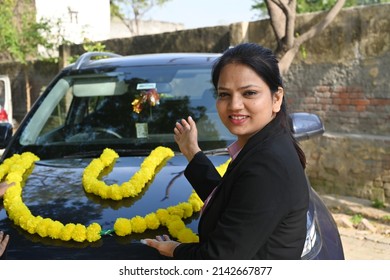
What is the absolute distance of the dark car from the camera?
6.01ft

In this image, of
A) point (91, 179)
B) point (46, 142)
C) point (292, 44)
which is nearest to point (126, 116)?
point (46, 142)

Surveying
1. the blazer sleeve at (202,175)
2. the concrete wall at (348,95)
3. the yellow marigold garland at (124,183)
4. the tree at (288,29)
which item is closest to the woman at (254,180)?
the blazer sleeve at (202,175)

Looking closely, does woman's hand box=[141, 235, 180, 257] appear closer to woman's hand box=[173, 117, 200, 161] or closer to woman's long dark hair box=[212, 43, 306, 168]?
woman's hand box=[173, 117, 200, 161]

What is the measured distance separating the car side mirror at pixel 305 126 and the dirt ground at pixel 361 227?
62.5 inches

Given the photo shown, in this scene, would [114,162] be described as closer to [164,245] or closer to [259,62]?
[164,245]

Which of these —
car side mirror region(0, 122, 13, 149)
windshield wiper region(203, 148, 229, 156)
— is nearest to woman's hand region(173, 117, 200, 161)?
windshield wiper region(203, 148, 229, 156)

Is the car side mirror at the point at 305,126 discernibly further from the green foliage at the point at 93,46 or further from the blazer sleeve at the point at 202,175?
the green foliage at the point at 93,46

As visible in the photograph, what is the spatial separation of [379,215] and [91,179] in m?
4.15

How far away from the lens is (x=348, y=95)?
6.07m

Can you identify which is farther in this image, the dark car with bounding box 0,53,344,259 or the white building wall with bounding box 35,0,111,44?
the white building wall with bounding box 35,0,111,44

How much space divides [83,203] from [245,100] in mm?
1025

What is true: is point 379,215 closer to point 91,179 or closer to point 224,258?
point 91,179

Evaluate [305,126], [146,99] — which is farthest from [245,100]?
[146,99]

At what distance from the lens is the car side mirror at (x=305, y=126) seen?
290cm
